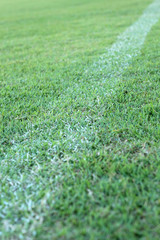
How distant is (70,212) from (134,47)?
328 cm

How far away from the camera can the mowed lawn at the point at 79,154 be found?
3.62 ft

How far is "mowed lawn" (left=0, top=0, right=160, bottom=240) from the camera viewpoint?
1.10 m

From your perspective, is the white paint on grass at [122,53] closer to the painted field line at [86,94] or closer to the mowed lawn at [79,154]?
the painted field line at [86,94]

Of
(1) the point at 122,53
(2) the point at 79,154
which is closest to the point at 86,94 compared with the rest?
(2) the point at 79,154

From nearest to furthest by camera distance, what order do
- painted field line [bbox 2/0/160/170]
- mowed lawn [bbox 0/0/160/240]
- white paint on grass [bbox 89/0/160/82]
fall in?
mowed lawn [bbox 0/0/160/240] → painted field line [bbox 2/0/160/170] → white paint on grass [bbox 89/0/160/82]

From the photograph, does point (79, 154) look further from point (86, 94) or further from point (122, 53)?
point (122, 53)

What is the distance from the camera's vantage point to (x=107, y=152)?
154 cm

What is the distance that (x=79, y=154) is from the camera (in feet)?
5.08

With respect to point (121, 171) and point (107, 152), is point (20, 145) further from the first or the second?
point (121, 171)

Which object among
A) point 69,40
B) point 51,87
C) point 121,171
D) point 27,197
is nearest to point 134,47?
point 69,40

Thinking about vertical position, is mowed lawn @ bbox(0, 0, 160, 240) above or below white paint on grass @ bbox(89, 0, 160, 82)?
below

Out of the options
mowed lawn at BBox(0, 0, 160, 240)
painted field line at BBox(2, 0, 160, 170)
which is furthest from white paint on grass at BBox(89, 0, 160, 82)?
mowed lawn at BBox(0, 0, 160, 240)

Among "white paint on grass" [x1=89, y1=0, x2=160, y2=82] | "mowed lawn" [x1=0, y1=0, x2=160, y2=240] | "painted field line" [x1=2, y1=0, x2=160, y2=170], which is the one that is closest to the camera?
"mowed lawn" [x1=0, y1=0, x2=160, y2=240]

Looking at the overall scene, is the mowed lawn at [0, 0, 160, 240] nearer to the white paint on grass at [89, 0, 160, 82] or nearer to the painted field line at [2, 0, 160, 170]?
the painted field line at [2, 0, 160, 170]
